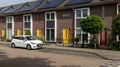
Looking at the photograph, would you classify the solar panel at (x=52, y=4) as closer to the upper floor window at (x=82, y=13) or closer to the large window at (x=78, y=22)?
the upper floor window at (x=82, y=13)

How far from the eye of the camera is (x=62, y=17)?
128 ft

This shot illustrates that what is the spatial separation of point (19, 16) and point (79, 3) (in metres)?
15.2

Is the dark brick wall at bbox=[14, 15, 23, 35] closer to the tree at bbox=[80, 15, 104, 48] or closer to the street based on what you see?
the tree at bbox=[80, 15, 104, 48]

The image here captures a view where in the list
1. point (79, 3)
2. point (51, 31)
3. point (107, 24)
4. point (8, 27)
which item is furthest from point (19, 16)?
point (107, 24)

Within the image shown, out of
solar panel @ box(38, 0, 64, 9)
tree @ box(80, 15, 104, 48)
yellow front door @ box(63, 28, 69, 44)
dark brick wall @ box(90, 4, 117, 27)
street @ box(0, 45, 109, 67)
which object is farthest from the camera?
solar panel @ box(38, 0, 64, 9)

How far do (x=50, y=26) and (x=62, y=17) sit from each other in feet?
9.68

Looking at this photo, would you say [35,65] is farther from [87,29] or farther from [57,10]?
[57,10]

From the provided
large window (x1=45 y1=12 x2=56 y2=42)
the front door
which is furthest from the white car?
large window (x1=45 y1=12 x2=56 y2=42)

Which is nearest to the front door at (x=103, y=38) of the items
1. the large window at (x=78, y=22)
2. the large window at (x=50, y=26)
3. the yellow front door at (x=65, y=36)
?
the large window at (x=78, y=22)

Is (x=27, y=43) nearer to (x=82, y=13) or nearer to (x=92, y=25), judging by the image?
(x=92, y=25)

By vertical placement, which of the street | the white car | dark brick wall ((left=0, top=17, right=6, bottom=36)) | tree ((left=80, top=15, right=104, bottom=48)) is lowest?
the street

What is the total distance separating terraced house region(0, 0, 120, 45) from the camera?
32.9 meters

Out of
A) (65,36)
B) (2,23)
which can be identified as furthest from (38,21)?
(2,23)

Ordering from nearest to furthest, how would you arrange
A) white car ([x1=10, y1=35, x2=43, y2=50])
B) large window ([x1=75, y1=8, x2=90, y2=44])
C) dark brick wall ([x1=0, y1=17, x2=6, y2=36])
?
1. white car ([x1=10, y1=35, x2=43, y2=50])
2. large window ([x1=75, y1=8, x2=90, y2=44])
3. dark brick wall ([x1=0, y1=17, x2=6, y2=36])
